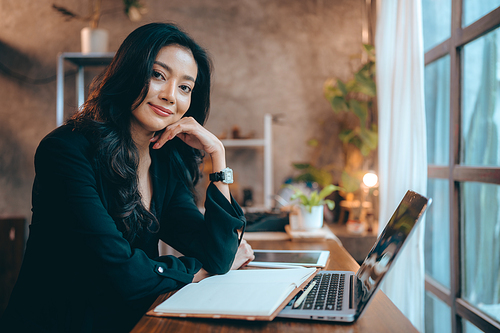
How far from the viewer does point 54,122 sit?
3059 millimetres

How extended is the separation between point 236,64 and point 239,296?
2.54m

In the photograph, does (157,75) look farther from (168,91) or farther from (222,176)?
(222,176)

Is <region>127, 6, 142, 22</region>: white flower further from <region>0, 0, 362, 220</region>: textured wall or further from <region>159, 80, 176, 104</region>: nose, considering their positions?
<region>159, 80, 176, 104</region>: nose

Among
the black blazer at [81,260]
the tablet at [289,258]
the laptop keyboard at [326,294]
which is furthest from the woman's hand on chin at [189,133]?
the laptop keyboard at [326,294]

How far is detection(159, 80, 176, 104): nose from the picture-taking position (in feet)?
3.59

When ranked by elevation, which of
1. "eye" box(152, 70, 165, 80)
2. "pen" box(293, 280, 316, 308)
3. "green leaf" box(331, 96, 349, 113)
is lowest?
"pen" box(293, 280, 316, 308)

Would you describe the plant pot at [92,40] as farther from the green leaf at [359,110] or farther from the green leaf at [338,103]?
the green leaf at [359,110]

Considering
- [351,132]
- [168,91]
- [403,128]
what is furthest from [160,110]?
[351,132]

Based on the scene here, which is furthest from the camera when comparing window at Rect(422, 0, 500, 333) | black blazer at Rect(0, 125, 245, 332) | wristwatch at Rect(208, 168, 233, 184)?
window at Rect(422, 0, 500, 333)

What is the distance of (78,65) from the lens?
117 inches

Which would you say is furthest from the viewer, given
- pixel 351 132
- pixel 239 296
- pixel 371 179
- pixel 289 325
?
pixel 351 132

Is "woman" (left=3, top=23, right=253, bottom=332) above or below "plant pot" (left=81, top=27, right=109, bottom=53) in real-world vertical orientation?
below

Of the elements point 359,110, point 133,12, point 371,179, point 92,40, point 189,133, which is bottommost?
point 371,179

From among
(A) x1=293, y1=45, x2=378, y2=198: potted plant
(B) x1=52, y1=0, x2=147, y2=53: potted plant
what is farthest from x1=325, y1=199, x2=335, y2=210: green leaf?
(B) x1=52, y1=0, x2=147, y2=53: potted plant
